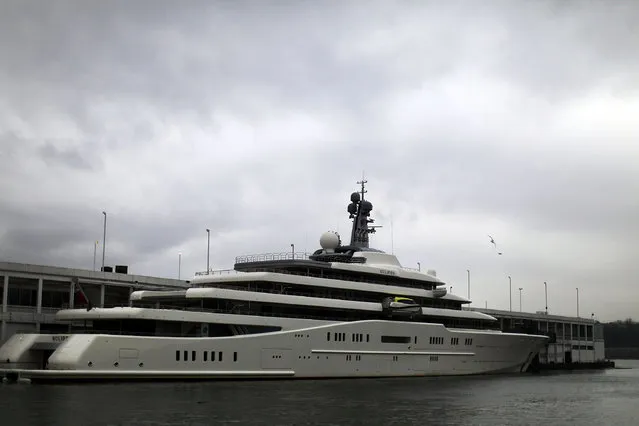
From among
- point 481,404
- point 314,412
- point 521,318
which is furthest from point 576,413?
point 521,318

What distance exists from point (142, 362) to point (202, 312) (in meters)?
4.35

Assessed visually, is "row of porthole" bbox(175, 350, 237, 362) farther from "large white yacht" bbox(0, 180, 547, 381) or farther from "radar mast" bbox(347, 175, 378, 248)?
"radar mast" bbox(347, 175, 378, 248)

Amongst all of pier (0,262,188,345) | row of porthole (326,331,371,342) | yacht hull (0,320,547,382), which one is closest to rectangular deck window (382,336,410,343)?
yacht hull (0,320,547,382)

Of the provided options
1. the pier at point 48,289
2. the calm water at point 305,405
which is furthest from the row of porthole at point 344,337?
the pier at point 48,289

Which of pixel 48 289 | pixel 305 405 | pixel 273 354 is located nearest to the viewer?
pixel 305 405

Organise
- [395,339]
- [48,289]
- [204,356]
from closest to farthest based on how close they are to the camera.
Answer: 1. [204,356]
2. [395,339]
3. [48,289]

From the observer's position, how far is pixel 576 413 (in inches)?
1109

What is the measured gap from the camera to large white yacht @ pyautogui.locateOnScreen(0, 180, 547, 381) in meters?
34.8

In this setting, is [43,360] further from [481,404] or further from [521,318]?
[521,318]

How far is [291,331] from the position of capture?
→ 39.8 metres

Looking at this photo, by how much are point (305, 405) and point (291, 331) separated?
11.8 metres

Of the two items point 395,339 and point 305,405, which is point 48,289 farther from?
point 305,405

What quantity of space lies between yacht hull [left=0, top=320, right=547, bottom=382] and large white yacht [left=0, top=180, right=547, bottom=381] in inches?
2.2

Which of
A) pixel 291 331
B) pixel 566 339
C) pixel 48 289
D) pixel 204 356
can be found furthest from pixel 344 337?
pixel 566 339
